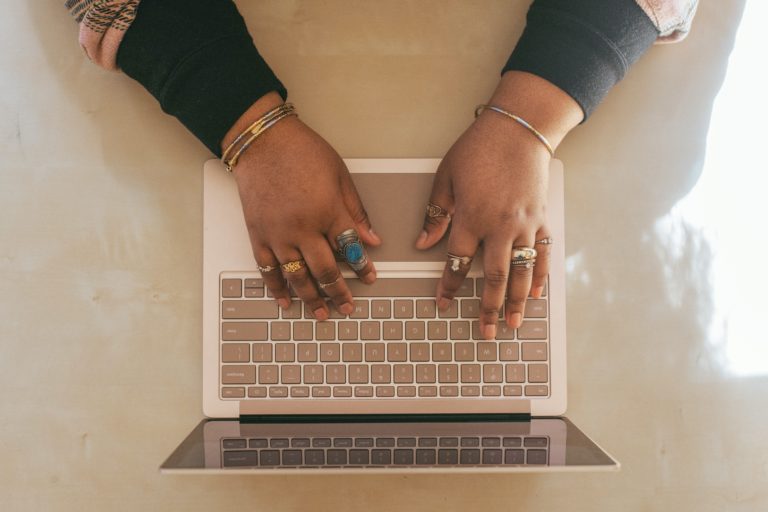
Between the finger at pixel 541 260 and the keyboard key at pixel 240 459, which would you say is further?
the finger at pixel 541 260

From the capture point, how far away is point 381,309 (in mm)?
681

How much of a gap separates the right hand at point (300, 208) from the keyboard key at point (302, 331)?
2 cm

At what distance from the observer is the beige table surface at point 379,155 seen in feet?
2.29

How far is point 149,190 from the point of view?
0.71 metres

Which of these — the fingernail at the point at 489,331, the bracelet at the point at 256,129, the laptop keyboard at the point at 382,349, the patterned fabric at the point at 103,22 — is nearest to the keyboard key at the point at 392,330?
the laptop keyboard at the point at 382,349

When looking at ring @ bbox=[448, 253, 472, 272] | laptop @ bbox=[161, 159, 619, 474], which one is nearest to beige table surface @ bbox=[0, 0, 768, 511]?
laptop @ bbox=[161, 159, 619, 474]

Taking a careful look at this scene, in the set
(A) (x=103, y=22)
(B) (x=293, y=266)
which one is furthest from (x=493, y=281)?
(A) (x=103, y=22)

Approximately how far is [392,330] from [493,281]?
137mm

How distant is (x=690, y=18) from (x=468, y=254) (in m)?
0.40

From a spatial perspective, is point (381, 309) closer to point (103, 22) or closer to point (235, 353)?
point (235, 353)

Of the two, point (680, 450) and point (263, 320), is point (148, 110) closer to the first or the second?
point (263, 320)

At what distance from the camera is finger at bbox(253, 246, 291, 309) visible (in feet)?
2.17

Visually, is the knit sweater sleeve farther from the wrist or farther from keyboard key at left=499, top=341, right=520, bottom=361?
keyboard key at left=499, top=341, right=520, bottom=361

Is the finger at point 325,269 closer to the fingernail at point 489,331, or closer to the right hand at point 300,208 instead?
the right hand at point 300,208
